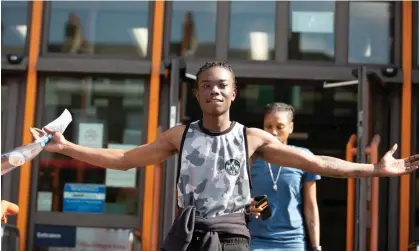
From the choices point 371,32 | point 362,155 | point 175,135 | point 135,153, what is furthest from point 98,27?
point 175,135

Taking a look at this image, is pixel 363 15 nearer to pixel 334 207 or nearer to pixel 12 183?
pixel 334 207

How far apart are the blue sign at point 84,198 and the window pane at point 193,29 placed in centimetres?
144

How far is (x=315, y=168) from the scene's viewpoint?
348 cm

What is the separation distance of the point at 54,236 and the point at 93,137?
3.17 feet

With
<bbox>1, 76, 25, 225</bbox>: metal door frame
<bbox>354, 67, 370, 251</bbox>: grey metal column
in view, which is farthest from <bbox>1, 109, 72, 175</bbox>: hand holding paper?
<bbox>1, 76, 25, 225</bbox>: metal door frame

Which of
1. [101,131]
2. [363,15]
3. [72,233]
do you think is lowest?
[72,233]

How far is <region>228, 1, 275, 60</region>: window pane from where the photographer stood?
7.22 m

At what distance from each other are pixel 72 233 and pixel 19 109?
1235mm

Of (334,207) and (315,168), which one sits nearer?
(315,168)

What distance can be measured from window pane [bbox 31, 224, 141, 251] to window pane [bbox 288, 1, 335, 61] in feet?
7.46

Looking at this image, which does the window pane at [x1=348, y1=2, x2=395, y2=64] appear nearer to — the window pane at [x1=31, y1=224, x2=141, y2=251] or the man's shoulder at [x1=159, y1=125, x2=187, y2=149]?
the window pane at [x1=31, y1=224, x2=141, y2=251]

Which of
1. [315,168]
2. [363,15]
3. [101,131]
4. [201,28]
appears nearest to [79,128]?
[101,131]

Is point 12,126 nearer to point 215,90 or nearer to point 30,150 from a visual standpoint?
point 30,150

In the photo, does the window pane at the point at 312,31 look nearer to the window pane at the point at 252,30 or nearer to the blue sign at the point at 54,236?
the window pane at the point at 252,30
